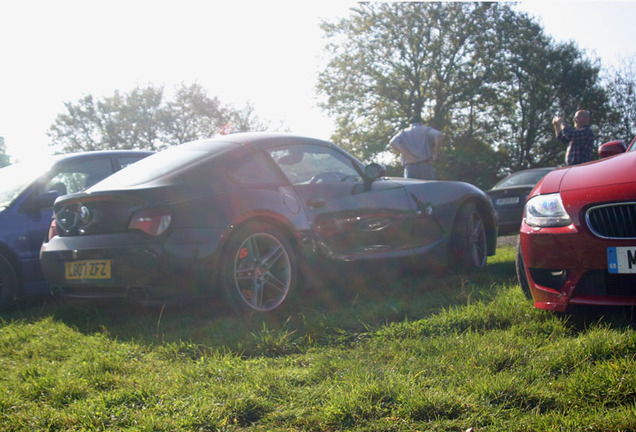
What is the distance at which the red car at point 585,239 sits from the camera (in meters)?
3.16

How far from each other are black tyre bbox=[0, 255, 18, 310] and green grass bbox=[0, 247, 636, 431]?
72 centimetres

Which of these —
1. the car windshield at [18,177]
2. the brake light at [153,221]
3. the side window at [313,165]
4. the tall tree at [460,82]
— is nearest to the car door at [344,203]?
the side window at [313,165]

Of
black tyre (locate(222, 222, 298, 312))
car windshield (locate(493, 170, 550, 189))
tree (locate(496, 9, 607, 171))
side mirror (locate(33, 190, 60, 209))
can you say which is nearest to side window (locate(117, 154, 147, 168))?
side mirror (locate(33, 190, 60, 209))

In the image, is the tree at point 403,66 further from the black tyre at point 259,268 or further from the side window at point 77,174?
the black tyre at point 259,268

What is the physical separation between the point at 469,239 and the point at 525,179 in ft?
22.3

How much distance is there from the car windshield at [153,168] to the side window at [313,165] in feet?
2.10

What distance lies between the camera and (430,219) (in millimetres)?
5422

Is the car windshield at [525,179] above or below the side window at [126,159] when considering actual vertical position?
Result: below

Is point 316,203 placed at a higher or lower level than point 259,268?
higher

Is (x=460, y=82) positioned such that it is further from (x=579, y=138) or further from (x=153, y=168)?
(x=153, y=168)

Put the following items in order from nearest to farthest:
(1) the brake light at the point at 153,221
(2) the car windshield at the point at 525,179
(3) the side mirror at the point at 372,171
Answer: (1) the brake light at the point at 153,221 < (3) the side mirror at the point at 372,171 < (2) the car windshield at the point at 525,179

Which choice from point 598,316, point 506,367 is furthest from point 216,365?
point 598,316

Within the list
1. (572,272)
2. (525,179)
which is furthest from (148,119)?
(572,272)

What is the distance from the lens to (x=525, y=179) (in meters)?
11.8
